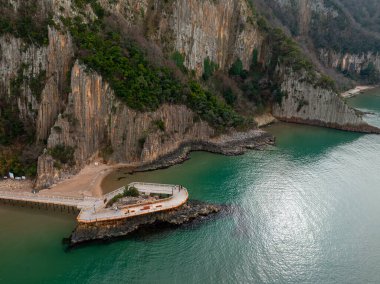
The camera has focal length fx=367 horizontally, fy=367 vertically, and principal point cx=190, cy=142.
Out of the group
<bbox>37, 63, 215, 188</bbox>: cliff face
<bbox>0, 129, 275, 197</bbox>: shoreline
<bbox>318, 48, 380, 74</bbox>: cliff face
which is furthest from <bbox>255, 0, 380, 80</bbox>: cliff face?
<bbox>37, 63, 215, 188</bbox>: cliff face

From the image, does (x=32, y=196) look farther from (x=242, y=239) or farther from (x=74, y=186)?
(x=242, y=239)

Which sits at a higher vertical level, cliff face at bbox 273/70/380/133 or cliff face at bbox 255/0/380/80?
cliff face at bbox 255/0/380/80

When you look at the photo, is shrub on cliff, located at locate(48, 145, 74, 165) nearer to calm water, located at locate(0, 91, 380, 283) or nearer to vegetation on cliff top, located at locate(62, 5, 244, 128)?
calm water, located at locate(0, 91, 380, 283)

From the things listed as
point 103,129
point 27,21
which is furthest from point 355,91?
point 27,21

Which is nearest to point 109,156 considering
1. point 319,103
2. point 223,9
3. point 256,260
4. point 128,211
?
point 128,211

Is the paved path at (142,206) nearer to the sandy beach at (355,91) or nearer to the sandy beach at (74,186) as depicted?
the sandy beach at (74,186)

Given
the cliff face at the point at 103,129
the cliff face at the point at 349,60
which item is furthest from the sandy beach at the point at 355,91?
the cliff face at the point at 103,129

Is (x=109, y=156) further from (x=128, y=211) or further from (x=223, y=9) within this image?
(x=223, y=9)
